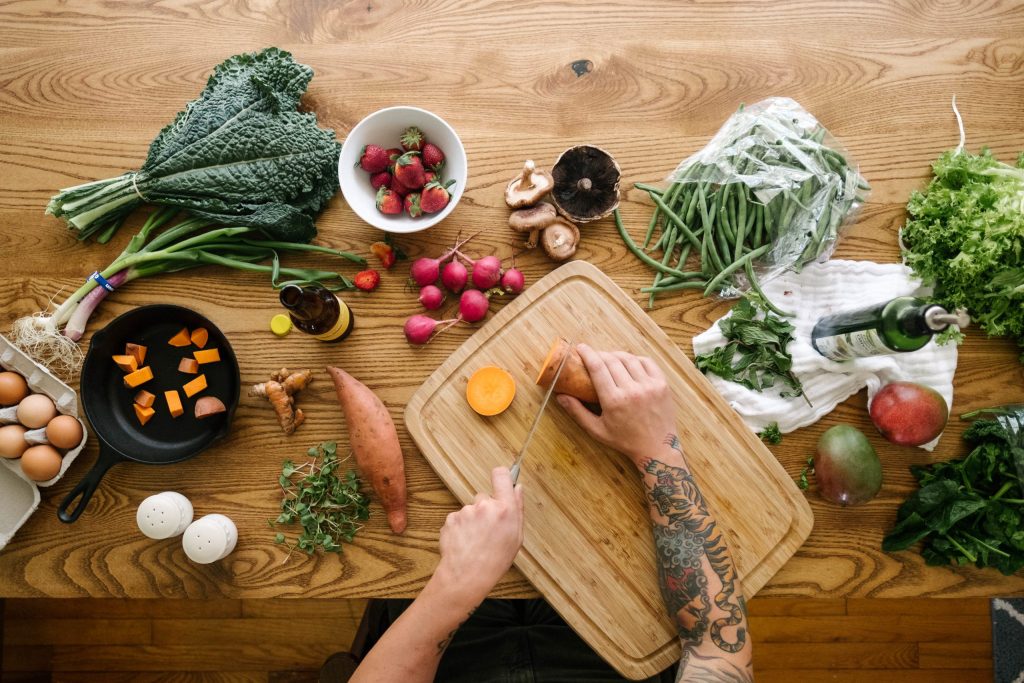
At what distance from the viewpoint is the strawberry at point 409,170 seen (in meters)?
1.30

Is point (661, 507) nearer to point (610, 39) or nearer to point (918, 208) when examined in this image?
point (918, 208)

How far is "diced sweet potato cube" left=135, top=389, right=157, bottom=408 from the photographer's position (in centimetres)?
137

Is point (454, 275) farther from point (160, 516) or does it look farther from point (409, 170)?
point (160, 516)

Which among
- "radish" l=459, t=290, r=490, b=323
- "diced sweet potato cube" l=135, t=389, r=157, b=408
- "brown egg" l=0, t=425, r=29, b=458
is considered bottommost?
"brown egg" l=0, t=425, r=29, b=458

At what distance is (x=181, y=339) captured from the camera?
54.3 inches

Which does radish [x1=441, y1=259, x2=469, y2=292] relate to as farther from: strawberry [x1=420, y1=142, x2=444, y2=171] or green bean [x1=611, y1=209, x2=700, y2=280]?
green bean [x1=611, y1=209, x2=700, y2=280]

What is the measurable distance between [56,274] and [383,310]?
32.4 inches

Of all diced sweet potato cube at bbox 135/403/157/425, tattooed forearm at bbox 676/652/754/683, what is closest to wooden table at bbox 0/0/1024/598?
diced sweet potato cube at bbox 135/403/157/425

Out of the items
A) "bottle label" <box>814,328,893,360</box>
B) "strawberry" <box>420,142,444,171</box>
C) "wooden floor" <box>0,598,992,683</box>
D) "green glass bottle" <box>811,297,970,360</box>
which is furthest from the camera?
"wooden floor" <box>0,598,992,683</box>

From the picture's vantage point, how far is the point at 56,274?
1455 millimetres

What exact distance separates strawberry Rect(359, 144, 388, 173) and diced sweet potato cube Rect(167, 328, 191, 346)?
0.57 meters

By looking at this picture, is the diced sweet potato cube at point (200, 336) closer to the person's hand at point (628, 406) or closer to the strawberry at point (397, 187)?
the strawberry at point (397, 187)

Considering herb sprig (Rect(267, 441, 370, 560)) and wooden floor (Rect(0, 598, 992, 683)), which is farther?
wooden floor (Rect(0, 598, 992, 683))

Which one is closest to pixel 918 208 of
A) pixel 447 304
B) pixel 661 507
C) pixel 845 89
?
pixel 845 89
